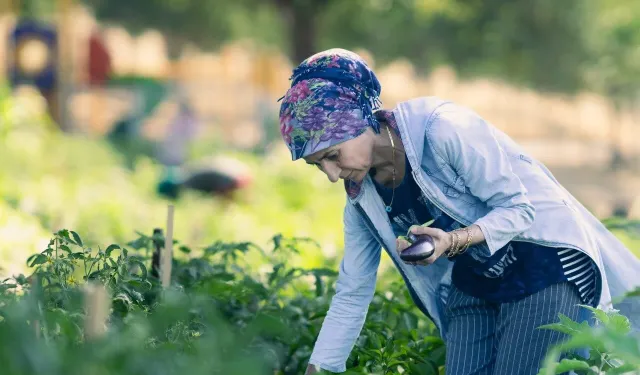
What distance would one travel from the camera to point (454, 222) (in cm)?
317

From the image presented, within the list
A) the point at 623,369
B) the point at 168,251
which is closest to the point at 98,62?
the point at 168,251

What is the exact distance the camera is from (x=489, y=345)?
133 inches

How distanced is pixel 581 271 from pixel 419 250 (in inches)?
26.0

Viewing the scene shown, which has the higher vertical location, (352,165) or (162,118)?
(352,165)

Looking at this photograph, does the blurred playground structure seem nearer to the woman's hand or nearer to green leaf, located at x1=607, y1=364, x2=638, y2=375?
the woman's hand

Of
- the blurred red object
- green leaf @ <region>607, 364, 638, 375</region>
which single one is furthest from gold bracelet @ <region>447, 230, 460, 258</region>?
the blurred red object

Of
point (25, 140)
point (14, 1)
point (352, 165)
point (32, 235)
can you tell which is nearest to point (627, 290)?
point (352, 165)

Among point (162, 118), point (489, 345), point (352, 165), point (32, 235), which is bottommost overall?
point (162, 118)

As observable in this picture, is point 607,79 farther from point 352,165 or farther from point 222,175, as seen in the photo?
point 352,165

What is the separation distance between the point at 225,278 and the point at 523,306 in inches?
44.4

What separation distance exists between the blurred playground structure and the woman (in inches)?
313

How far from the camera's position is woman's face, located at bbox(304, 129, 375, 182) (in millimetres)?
2980

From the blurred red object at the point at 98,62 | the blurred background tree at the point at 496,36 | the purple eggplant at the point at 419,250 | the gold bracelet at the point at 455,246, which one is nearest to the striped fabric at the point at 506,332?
the gold bracelet at the point at 455,246

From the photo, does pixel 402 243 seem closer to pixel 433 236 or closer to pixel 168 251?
pixel 433 236
